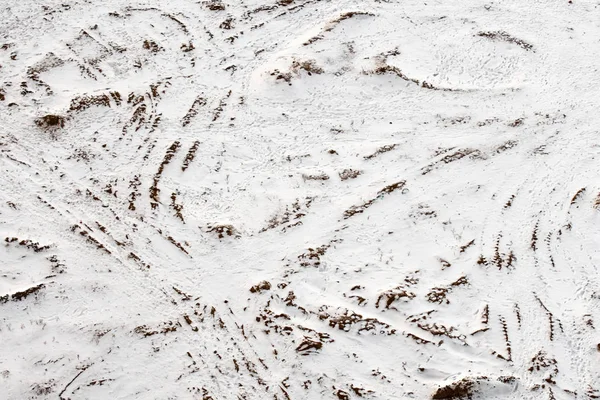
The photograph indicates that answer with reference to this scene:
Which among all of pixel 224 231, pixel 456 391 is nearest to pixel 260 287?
pixel 224 231

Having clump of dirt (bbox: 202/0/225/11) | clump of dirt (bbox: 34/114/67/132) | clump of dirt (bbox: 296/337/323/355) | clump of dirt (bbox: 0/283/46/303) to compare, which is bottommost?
clump of dirt (bbox: 296/337/323/355)

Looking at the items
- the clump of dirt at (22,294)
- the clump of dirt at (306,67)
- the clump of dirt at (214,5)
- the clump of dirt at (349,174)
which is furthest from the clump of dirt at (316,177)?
the clump of dirt at (214,5)

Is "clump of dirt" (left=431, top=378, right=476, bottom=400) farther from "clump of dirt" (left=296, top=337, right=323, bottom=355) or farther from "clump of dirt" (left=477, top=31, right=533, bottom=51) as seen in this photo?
"clump of dirt" (left=477, top=31, right=533, bottom=51)

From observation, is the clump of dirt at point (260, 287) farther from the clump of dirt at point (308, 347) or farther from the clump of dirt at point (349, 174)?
the clump of dirt at point (349, 174)

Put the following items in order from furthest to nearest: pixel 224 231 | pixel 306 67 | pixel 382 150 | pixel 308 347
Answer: pixel 306 67 → pixel 382 150 → pixel 224 231 → pixel 308 347

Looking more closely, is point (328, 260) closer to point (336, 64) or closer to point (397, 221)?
point (397, 221)

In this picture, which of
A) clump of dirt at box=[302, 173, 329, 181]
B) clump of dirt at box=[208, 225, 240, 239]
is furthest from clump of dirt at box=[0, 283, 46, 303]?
clump of dirt at box=[302, 173, 329, 181]

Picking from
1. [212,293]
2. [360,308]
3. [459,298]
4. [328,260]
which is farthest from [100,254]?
[459,298]

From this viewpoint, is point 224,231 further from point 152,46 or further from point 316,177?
point 152,46
